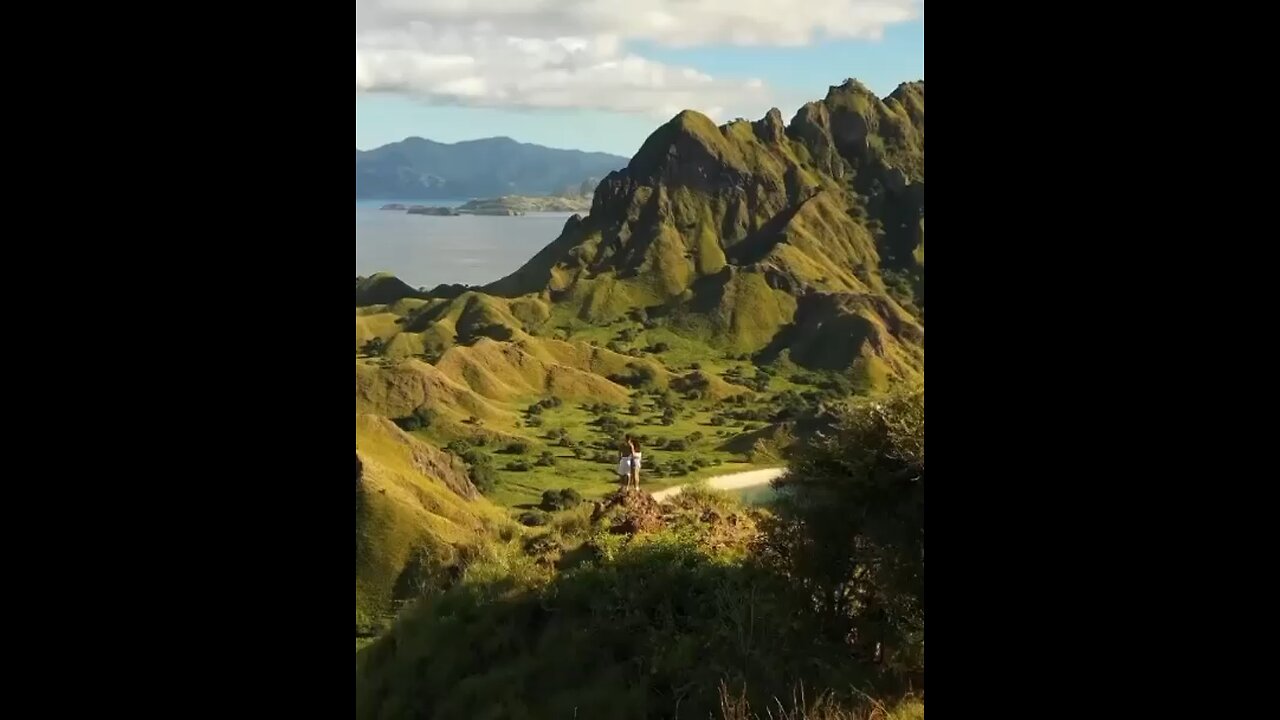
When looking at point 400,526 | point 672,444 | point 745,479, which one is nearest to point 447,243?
point 672,444

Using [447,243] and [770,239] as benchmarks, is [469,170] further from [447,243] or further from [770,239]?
[770,239]

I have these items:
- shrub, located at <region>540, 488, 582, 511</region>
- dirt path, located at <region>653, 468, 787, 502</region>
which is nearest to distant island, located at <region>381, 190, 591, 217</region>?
dirt path, located at <region>653, 468, 787, 502</region>

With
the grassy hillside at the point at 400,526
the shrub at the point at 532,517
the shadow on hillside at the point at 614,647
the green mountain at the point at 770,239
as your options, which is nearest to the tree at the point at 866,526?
the shadow on hillside at the point at 614,647

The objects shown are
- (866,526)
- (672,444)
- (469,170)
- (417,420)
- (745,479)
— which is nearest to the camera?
(866,526)

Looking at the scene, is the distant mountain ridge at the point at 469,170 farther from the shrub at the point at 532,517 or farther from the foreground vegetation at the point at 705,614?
the foreground vegetation at the point at 705,614
